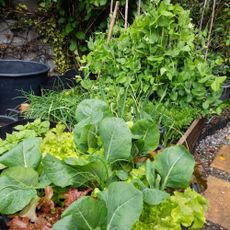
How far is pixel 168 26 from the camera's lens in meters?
2.10

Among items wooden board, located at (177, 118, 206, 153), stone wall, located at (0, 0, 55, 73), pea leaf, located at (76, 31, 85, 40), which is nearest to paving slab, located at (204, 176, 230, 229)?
wooden board, located at (177, 118, 206, 153)

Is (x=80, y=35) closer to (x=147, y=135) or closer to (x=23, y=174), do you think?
(x=147, y=135)

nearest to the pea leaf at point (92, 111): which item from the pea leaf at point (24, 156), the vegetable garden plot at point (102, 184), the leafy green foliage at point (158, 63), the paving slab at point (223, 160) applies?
the vegetable garden plot at point (102, 184)

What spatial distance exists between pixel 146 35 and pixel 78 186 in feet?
4.50

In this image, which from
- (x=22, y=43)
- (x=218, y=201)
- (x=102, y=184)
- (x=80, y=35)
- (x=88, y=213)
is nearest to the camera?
(x=88, y=213)

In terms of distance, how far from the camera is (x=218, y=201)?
6.48ft

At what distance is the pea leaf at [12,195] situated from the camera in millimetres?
972

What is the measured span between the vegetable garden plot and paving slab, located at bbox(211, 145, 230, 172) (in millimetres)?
1265

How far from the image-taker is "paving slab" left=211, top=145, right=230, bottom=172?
7.76 ft

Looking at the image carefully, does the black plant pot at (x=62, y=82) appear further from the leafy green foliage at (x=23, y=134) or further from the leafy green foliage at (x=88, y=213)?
the leafy green foliage at (x=88, y=213)


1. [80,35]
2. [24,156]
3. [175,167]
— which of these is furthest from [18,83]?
[175,167]

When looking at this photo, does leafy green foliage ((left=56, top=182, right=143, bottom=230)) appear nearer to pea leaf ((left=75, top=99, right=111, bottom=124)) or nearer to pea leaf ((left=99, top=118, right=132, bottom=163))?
pea leaf ((left=99, top=118, right=132, bottom=163))

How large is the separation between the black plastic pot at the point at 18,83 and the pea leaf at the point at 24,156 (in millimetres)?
1547

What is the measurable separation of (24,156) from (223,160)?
181cm
